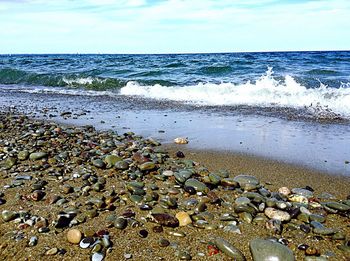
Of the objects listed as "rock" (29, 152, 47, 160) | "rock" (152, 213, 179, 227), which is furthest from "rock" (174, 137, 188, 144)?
"rock" (152, 213, 179, 227)

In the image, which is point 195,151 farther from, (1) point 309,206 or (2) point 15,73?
(2) point 15,73

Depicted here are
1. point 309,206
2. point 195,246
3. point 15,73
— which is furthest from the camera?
point 15,73

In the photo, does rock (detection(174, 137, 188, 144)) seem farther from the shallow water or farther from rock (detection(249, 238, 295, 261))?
rock (detection(249, 238, 295, 261))

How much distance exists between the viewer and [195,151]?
4.89 m

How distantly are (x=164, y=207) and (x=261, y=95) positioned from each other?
24.7 feet

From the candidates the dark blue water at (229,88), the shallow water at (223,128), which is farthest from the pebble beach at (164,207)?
the dark blue water at (229,88)

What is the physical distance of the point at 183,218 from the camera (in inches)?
114

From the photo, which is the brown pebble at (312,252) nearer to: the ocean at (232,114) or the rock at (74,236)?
the rock at (74,236)

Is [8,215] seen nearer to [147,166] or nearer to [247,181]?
[147,166]

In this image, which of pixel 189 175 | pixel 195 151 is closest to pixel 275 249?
pixel 189 175

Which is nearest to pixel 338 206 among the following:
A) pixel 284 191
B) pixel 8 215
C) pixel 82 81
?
pixel 284 191

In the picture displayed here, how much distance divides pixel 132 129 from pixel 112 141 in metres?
1.08

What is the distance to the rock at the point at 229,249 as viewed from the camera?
2.39 m

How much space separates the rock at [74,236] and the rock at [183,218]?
813 mm
